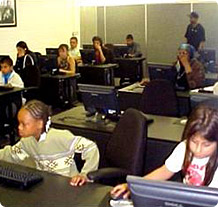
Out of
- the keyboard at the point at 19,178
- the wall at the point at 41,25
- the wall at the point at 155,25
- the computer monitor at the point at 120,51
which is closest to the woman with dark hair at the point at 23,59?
the wall at the point at 41,25

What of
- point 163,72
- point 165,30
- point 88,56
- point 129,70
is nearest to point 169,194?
point 163,72

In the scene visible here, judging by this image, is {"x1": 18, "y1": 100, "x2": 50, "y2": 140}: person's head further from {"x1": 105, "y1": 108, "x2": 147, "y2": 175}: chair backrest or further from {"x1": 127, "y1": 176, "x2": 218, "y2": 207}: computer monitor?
{"x1": 127, "y1": 176, "x2": 218, "y2": 207}: computer monitor

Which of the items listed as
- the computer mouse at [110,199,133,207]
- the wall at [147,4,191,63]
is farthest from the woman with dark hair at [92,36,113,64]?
the computer mouse at [110,199,133,207]

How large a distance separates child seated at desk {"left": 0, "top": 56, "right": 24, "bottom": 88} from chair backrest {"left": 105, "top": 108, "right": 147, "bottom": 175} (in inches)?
127

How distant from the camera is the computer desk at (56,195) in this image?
1.93 meters

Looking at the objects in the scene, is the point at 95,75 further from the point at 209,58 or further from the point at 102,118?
the point at 102,118

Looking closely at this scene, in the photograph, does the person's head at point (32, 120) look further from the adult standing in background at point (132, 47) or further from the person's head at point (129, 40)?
the person's head at point (129, 40)

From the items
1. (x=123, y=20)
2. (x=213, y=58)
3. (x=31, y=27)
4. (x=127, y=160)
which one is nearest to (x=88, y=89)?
(x=127, y=160)

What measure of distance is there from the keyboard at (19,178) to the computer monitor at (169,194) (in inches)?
32.2

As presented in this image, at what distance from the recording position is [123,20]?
34.8 feet

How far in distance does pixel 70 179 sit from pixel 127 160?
46 centimetres

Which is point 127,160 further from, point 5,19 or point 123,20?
point 123,20

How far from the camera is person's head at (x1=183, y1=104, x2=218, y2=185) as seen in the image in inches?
70.8

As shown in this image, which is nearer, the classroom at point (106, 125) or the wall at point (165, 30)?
the classroom at point (106, 125)
